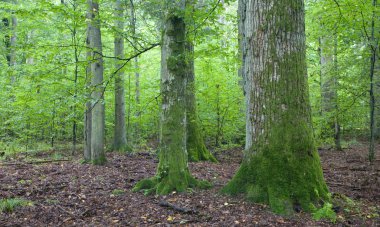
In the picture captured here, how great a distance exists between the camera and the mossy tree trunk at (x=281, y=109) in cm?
445

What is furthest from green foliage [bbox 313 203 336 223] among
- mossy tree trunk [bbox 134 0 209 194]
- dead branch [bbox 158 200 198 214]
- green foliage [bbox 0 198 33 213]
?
green foliage [bbox 0 198 33 213]

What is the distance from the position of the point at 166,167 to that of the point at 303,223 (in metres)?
2.67

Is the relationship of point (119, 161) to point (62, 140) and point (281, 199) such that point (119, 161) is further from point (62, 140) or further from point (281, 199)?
point (62, 140)

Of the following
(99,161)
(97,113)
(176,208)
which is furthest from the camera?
(99,161)

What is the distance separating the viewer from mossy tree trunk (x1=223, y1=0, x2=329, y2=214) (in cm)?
445

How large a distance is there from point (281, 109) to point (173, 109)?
6.64 ft

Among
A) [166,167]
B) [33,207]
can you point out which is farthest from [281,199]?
[33,207]

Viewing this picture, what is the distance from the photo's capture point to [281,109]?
4488 mm

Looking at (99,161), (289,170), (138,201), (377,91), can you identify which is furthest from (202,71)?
(289,170)

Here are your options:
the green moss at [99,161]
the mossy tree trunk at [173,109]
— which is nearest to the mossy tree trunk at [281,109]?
the mossy tree trunk at [173,109]

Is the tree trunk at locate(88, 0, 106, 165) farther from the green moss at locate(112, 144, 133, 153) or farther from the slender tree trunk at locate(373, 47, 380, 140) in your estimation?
the slender tree trunk at locate(373, 47, 380, 140)

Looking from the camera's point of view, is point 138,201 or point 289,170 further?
point 138,201

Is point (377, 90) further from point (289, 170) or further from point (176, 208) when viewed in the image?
point (176, 208)

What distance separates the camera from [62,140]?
18391 millimetres
